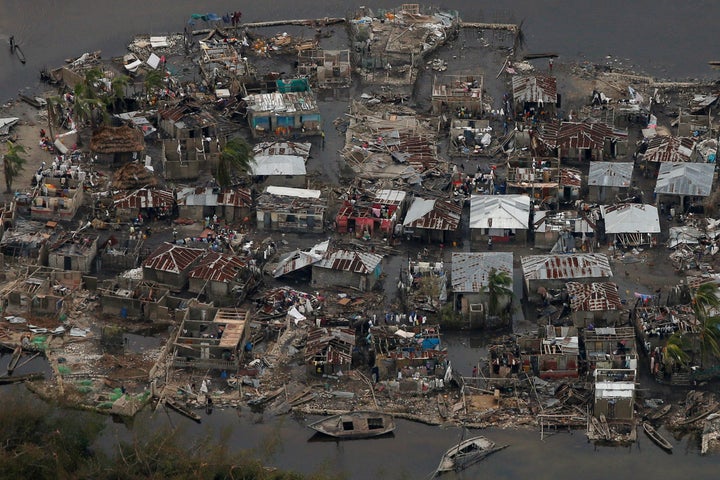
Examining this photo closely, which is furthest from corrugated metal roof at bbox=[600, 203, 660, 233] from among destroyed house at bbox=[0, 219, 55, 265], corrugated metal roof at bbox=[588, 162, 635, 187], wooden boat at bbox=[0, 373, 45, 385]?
wooden boat at bbox=[0, 373, 45, 385]

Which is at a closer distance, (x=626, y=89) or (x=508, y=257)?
(x=508, y=257)

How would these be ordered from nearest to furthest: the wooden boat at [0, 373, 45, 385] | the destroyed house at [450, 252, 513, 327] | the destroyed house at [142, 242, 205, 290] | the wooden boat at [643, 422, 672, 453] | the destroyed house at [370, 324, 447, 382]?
1. the wooden boat at [643, 422, 672, 453]
2. the destroyed house at [370, 324, 447, 382]
3. the wooden boat at [0, 373, 45, 385]
4. the destroyed house at [450, 252, 513, 327]
5. the destroyed house at [142, 242, 205, 290]

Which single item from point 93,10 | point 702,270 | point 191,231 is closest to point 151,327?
point 191,231

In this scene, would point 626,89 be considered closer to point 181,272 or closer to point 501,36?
point 501,36

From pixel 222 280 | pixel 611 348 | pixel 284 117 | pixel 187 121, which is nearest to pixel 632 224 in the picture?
pixel 611 348

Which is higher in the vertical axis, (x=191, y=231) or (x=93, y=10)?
(x=93, y=10)

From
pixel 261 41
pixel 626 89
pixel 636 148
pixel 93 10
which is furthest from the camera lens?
pixel 93 10

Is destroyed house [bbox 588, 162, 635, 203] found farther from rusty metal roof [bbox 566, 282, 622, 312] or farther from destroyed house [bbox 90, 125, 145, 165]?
destroyed house [bbox 90, 125, 145, 165]
